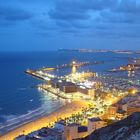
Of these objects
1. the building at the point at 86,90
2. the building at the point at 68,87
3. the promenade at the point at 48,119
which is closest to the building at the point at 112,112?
the promenade at the point at 48,119

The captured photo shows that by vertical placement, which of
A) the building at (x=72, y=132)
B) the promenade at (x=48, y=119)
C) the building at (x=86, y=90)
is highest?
the building at (x=86, y=90)

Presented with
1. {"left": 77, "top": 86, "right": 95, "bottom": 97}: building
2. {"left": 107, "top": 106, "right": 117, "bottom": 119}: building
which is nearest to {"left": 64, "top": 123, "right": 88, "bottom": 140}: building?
{"left": 107, "top": 106, "right": 117, "bottom": 119}: building

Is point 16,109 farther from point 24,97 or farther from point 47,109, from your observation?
point 24,97

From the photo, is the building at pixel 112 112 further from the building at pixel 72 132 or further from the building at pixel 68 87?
the building at pixel 68 87

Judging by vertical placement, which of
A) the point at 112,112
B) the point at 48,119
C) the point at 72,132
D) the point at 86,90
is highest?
the point at 86,90

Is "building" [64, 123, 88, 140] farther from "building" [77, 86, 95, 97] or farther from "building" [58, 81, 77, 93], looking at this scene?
"building" [58, 81, 77, 93]

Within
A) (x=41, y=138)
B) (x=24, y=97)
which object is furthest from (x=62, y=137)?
(x=24, y=97)

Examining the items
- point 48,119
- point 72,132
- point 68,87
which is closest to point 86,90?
point 68,87

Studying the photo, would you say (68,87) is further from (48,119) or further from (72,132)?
(72,132)
